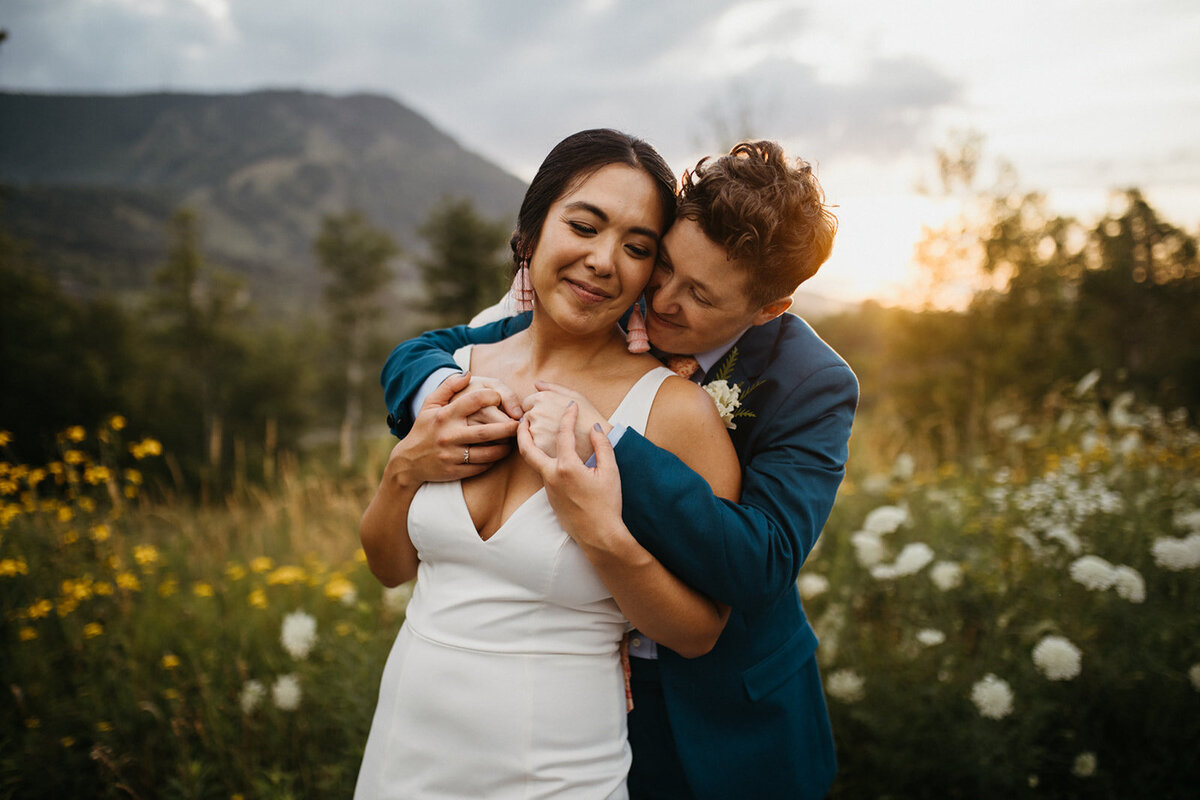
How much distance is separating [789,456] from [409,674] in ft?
3.73

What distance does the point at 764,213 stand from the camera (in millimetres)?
1599

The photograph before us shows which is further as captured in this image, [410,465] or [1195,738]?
[1195,738]

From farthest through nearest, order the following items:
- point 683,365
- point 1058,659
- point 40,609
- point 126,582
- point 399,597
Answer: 1. point 126,582
2. point 399,597
3. point 40,609
4. point 1058,659
5. point 683,365

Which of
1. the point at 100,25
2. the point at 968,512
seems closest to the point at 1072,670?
the point at 968,512

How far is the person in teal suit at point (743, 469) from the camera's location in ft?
4.50

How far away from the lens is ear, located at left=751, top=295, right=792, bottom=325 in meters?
1.80

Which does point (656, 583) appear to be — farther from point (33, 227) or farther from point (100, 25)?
point (100, 25)

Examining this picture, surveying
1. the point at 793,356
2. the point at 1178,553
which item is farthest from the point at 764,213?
the point at 1178,553

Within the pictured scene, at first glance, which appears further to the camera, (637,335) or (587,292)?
(637,335)

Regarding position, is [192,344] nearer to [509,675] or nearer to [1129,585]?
[509,675]

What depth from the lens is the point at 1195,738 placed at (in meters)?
2.62

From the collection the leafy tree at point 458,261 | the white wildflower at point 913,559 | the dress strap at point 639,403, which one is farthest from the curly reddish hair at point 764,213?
the leafy tree at point 458,261

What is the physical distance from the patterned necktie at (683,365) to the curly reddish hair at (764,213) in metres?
0.27

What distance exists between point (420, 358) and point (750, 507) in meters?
1.16
